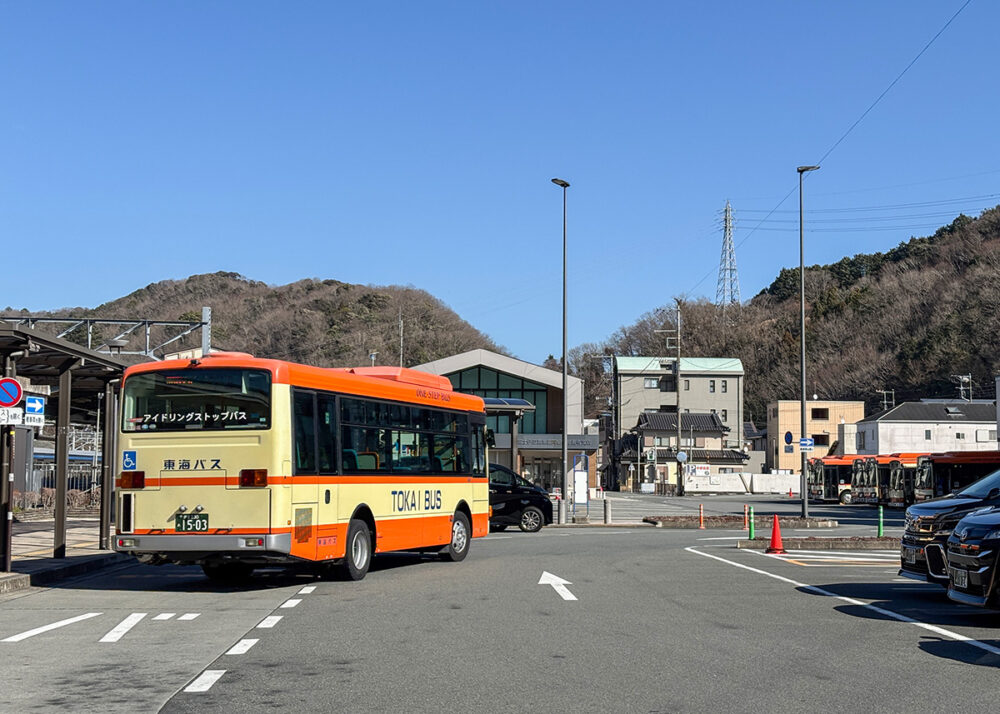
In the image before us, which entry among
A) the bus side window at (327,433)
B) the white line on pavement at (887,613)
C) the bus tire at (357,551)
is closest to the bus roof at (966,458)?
the white line on pavement at (887,613)

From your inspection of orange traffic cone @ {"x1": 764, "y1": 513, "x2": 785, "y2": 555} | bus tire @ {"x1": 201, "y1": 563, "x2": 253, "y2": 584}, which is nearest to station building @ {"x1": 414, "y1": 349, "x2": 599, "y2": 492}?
orange traffic cone @ {"x1": 764, "y1": 513, "x2": 785, "y2": 555}

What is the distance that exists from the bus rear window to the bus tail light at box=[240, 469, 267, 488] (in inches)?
23.3

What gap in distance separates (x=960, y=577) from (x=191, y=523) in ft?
30.6

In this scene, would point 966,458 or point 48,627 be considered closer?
point 48,627

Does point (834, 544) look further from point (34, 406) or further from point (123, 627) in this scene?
point (123, 627)

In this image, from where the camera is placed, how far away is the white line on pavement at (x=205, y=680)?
7.77 m

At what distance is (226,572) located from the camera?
16984 millimetres

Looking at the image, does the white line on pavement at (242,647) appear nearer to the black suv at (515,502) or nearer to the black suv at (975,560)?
the black suv at (975,560)

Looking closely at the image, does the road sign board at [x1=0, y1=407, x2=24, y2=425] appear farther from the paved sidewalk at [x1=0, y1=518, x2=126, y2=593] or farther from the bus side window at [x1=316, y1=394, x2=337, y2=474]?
the bus side window at [x1=316, y1=394, x2=337, y2=474]

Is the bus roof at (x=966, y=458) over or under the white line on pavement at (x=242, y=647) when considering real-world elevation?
over

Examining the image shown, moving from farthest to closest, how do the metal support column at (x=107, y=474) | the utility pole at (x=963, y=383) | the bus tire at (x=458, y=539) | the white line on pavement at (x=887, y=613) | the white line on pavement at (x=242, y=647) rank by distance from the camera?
the utility pole at (x=963, y=383), the metal support column at (x=107, y=474), the bus tire at (x=458, y=539), the white line on pavement at (x=887, y=613), the white line on pavement at (x=242, y=647)

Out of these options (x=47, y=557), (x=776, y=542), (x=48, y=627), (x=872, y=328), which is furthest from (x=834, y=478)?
(x=48, y=627)

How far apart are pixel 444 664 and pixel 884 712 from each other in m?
3.48

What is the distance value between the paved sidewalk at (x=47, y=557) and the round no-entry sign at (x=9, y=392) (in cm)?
246
